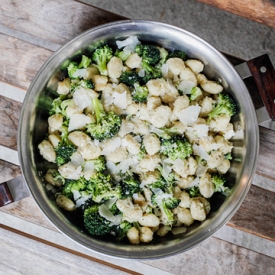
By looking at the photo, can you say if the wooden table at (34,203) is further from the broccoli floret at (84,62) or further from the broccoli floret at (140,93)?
the broccoli floret at (140,93)

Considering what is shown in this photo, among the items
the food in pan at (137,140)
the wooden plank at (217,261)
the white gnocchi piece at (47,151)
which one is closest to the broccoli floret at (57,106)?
the food in pan at (137,140)

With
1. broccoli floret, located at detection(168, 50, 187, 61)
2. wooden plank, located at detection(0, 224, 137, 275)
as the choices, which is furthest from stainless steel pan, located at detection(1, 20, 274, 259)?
wooden plank, located at detection(0, 224, 137, 275)

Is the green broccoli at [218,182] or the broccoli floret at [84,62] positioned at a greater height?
the broccoli floret at [84,62]

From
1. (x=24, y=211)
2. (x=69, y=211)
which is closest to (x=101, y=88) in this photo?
(x=69, y=211)

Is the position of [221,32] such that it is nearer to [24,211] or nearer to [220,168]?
[220,168]

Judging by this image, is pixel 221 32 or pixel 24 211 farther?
pixel 221 32

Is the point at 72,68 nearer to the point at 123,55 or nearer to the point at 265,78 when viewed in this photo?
the point at 123,55
